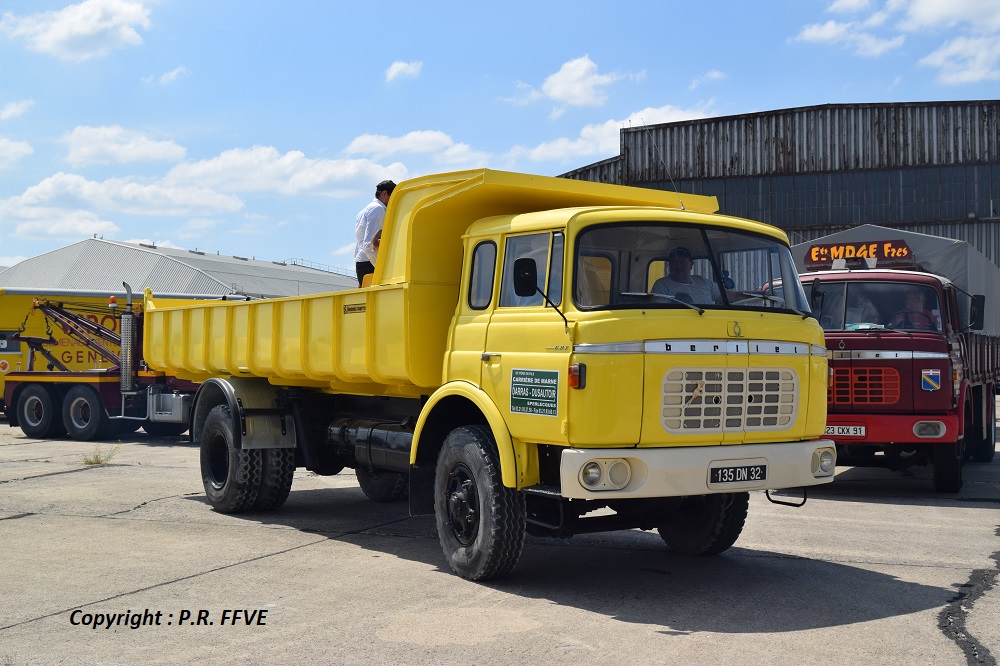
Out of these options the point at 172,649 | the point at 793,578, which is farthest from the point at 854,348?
the point at 172,649

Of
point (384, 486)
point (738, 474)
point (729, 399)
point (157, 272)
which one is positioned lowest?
point (384, 486)

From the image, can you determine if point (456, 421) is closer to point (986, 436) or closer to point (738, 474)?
point (738, 474)

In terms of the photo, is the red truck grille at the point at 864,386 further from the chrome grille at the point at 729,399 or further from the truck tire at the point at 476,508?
the truck tire at the point at 476,508

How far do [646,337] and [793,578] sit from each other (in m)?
2.15

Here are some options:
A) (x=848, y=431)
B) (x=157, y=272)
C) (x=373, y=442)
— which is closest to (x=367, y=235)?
(x=373, y=442)

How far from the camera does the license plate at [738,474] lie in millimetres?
6425

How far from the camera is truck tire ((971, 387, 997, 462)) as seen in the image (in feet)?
47.3

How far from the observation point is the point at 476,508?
6988 mm

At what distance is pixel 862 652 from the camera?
5293mm

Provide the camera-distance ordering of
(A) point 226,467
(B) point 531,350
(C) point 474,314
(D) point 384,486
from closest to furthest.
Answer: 1. (B) point 531,350
2. (C) point 474,314
3. (A) point 226,467
4. (D) point 384,486

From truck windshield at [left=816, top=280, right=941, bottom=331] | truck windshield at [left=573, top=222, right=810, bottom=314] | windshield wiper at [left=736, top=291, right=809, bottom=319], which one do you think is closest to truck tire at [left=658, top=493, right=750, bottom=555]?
windshield wiper at [left=736, top=291, right=809, bottom=319]

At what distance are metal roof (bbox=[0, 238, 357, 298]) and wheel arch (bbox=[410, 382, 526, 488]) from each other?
41120 mm

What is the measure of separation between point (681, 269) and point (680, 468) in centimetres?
137

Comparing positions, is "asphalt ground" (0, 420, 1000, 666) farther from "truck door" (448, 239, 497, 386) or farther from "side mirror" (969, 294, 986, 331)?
"side mirror" (969, 294, 986, 331)
